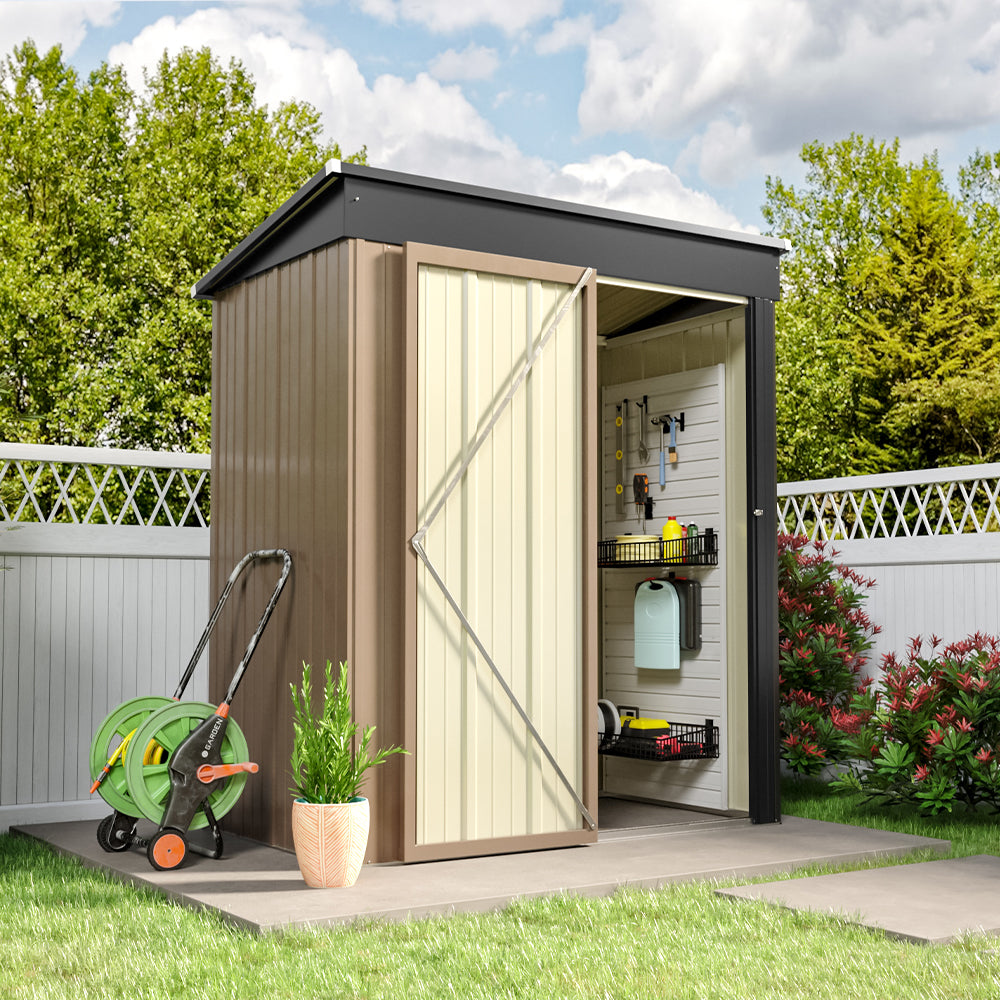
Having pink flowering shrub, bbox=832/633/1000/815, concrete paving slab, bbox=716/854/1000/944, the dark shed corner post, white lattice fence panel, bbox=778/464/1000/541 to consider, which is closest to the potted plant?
concrete paving slab, bbox=716/854/1000/944

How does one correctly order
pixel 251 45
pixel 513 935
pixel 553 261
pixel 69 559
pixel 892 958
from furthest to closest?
pixel 251 45 < pixel 69 559 < pixel 553 261 < pixel 513 935 < pixel 892 958

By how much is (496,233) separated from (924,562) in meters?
3.36

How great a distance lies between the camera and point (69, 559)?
6.39 metres

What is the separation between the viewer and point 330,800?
179 inches

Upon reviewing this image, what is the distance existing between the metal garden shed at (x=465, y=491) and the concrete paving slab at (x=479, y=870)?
0.21 m

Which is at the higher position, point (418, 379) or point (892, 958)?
point (418, 379)

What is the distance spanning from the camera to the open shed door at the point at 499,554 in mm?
5059

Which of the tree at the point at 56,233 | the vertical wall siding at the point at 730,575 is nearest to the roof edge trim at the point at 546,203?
the vertical wall siding at the point at 730,575

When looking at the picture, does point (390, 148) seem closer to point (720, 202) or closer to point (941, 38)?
point (720, 202)

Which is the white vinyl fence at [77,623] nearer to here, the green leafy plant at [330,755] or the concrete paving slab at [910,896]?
the green leafy plant at [330,755]

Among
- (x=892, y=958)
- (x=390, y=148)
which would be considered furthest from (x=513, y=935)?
(x=390, y=148)

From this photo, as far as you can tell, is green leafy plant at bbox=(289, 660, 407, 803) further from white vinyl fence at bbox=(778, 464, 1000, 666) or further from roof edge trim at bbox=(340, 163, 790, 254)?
white vinyl fence at bbox=(778, 464, 1000, 666)

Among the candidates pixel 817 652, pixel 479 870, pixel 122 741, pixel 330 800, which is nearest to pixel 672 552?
pixel 817 652

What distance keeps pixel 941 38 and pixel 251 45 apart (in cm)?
1314
